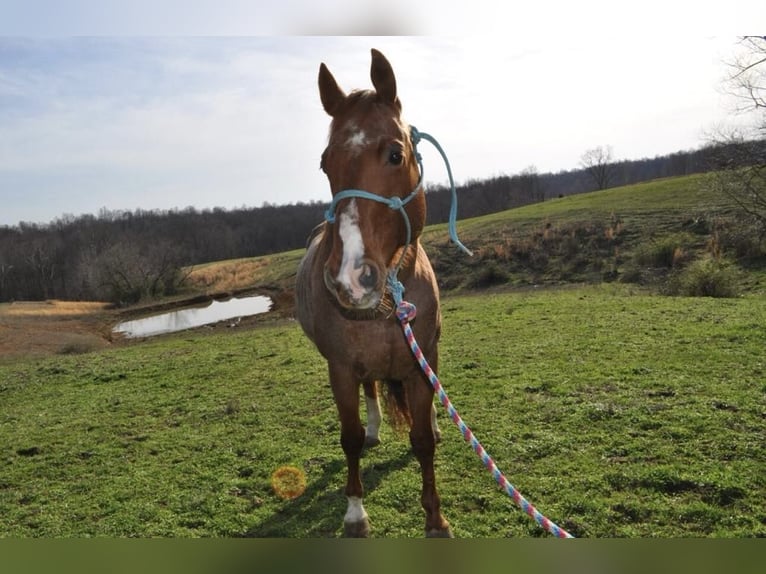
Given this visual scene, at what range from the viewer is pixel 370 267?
69.6 inches

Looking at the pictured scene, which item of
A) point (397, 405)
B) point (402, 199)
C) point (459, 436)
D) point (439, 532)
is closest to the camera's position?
point (402, 199)

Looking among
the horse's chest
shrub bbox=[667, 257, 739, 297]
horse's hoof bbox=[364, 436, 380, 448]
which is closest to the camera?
the horse's chest

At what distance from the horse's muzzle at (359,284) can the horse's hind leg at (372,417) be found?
2.46m

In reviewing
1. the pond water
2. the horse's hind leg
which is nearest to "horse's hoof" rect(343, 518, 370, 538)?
the horse's hind leg

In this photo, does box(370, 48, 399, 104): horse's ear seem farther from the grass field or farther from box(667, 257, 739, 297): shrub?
box(667, 257, 739, 297): shrub

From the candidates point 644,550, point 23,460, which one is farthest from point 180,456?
point 644,550

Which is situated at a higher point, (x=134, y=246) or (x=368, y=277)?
(x=134, y=246)

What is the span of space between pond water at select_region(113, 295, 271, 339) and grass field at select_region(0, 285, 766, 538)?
10.1m

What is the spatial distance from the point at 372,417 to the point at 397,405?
2.93 feet

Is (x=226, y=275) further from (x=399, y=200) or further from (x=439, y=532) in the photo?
(x=399, y=200)

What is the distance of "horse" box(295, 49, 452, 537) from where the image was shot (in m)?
1.81

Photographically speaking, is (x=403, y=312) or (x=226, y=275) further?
(x=226, y=275)

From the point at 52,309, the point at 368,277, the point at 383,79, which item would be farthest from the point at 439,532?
the point at 52,309

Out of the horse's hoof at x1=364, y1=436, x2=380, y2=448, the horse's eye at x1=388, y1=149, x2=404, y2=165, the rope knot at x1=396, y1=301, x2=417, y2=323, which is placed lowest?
the horse's hoof at x1=364, y1=436, x2=380, y2=448
